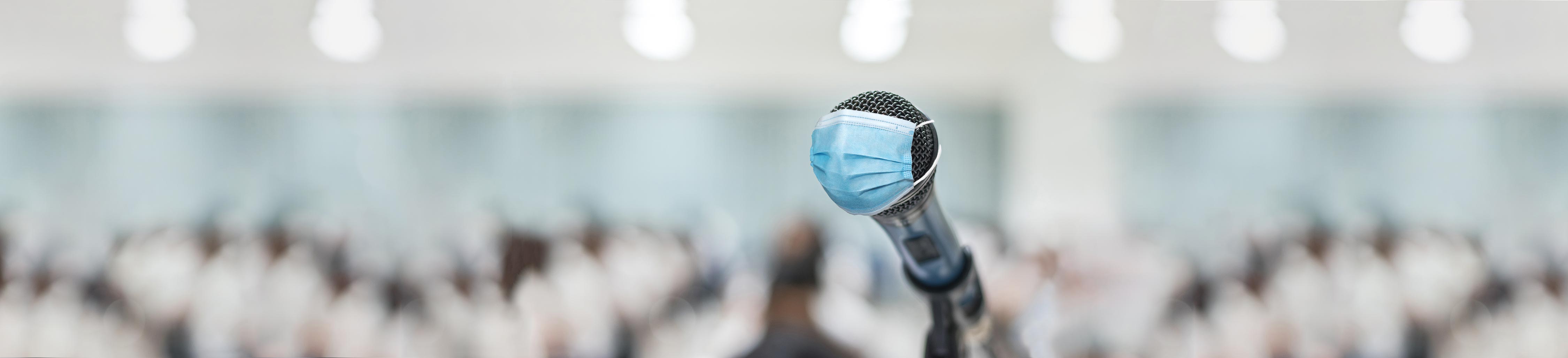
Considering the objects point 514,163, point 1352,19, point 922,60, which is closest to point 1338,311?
point 1352,19

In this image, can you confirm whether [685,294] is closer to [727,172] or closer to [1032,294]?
[727,172]

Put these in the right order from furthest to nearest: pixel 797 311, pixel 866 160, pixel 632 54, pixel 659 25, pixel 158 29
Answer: pixel 632 54 → pixel 158 29 → pixel 659 25 → pixel 797 311 → pixel 866 160

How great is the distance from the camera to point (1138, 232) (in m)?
2.81

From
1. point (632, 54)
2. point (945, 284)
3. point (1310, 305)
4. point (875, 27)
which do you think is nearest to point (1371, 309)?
point (1310, 305)

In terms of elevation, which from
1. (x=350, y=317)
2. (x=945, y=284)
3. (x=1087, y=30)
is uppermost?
(x=1087, y=30)

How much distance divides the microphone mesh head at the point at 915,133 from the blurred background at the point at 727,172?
1.94 m

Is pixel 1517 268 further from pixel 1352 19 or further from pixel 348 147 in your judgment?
pixel 348 147

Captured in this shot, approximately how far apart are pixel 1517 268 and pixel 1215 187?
0.85 metres

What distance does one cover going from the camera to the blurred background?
2.41 meters

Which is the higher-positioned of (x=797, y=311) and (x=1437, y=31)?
(x=1437, y=31)

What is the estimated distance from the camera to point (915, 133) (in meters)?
0.29

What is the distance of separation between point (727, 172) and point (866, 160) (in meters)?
2.79

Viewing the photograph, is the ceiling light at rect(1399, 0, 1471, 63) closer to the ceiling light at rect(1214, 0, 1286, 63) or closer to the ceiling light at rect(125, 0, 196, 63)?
the ceiling light at rect(1214, 0, 1286, 63)

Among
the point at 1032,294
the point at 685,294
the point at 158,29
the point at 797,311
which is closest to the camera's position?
the point at 797,311
